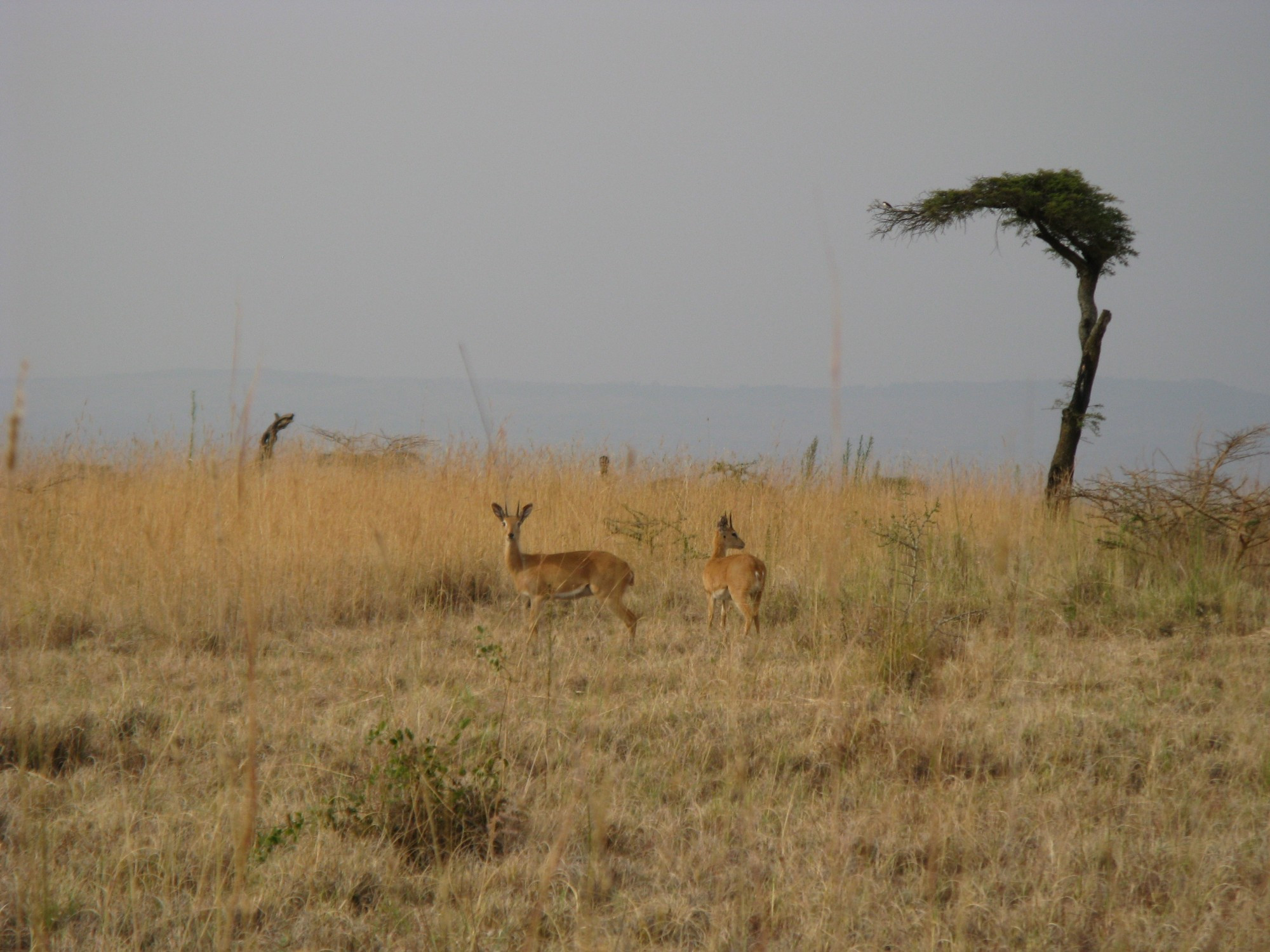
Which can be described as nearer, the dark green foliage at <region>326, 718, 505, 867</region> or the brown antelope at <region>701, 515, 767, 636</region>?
the dark green foliage at <region>326, 718, 505, 867</region>

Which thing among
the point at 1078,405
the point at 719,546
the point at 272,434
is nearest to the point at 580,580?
the point at 719,546

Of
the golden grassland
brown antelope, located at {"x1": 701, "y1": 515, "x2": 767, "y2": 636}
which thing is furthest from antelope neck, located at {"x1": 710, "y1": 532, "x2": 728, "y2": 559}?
the golden grassland

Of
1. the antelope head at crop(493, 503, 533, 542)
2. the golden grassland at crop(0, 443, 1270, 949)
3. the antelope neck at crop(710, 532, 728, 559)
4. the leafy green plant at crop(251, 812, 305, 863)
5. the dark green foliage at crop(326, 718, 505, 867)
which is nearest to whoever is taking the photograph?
the golden grassland at crop(0, 443, 1270, 949)

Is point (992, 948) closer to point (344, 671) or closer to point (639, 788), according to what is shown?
point (639, 788)

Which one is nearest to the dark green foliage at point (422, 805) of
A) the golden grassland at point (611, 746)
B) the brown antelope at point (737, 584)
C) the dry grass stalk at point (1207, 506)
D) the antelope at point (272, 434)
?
the golden grassland at point (611, 746)

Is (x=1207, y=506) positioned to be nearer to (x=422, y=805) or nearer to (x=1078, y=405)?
(x=1078, y=405)

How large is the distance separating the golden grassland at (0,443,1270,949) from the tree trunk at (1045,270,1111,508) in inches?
109

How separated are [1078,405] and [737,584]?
645 centimetres

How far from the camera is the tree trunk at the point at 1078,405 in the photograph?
10883 mm

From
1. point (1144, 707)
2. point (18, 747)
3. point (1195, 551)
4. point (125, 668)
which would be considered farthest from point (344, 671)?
point (1195, 551)

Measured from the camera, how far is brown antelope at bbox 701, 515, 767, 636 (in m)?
6.41

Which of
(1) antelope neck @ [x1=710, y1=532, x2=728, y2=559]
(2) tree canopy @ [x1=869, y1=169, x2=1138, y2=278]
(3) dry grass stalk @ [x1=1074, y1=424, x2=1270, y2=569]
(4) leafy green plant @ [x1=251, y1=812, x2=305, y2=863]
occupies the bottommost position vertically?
(4) leafy green plant @ [x1=251, y1=812, x2=305, y2=863]

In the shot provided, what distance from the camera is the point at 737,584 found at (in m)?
6.45

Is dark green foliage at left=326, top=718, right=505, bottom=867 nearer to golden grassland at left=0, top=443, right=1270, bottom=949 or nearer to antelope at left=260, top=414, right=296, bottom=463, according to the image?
golden grassland at left=0, top=443, right=1270, bottom=949
